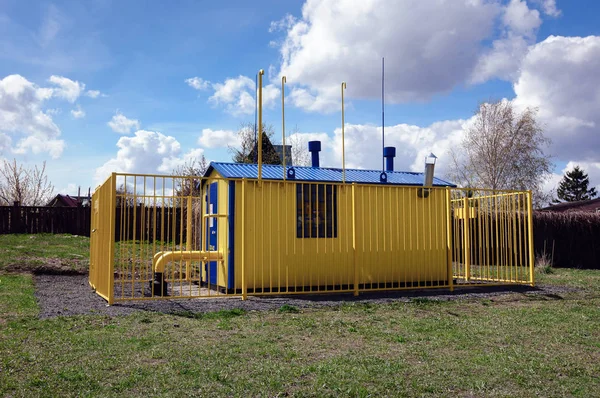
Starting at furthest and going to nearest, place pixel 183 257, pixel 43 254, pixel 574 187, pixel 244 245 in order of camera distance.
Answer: pixel 574 187 < pixel 43 254 < pixel 183 257 < pixel 244 245

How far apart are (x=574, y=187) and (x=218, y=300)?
55.9m

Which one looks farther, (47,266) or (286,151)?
(286,151)

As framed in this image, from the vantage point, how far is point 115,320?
281 inches

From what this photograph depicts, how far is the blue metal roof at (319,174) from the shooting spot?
1070 cm

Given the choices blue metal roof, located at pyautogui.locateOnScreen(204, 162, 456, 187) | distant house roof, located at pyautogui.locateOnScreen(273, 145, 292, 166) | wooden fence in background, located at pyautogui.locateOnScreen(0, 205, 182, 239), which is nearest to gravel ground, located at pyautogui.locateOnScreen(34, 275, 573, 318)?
blue metal roof, located at pyautogui.locateOnScreen(204, 162, 456, 187)

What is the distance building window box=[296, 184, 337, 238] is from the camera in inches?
415

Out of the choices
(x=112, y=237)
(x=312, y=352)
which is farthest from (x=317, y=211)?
(x=312, y=352)

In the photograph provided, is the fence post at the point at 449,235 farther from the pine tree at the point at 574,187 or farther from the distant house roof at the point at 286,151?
the pine tree at the point at 574,187

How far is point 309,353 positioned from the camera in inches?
214

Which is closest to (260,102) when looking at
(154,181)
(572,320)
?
(154,181)

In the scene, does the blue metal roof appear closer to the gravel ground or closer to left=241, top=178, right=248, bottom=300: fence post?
left=241, top=178, right=248, bottom=300: fence post

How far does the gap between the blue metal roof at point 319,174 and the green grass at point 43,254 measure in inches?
194

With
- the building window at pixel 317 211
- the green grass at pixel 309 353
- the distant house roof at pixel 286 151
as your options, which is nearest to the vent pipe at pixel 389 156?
the distant house roof at pixel 286 151

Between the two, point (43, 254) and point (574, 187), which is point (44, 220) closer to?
point (43, 254)
